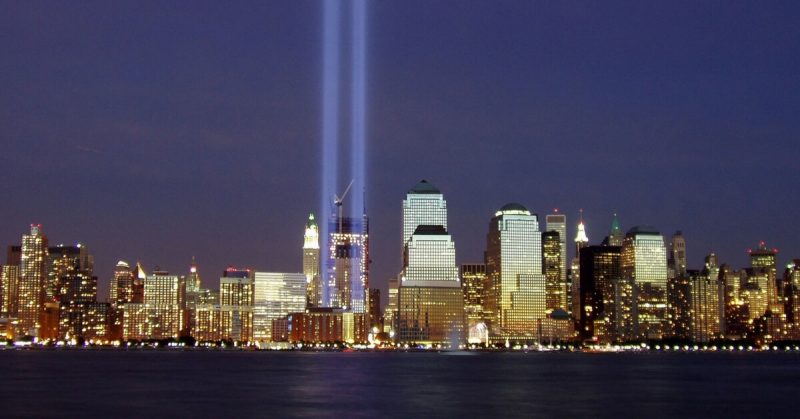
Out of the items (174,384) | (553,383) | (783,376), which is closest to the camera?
(174,384)

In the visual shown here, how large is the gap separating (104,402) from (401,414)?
27.5m

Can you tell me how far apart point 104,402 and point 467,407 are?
31242mm

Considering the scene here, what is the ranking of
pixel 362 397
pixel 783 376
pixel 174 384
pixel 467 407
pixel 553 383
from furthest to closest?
pixel 783 376 → pixel 553 383 → pixel 174 384 → pixel 362 397 → pixel 467 407

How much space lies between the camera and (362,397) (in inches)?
4195

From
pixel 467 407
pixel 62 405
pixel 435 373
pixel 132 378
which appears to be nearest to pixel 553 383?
pixel 435 373

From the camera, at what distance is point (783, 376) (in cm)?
15888

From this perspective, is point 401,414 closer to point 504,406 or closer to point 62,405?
point 504,406

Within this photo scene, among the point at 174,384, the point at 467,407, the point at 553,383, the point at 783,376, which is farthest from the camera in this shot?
the point at 783,376

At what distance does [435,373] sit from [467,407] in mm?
65946

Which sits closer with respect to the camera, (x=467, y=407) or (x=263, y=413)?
(x=263, y=413)

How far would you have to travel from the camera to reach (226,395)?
108m

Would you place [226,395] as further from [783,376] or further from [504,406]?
[783,376]

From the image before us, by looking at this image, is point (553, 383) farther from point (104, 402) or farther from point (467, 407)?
point (104, 402)

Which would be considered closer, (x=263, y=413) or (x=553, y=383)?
(x=263, y=413)
